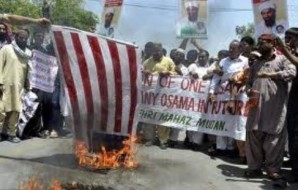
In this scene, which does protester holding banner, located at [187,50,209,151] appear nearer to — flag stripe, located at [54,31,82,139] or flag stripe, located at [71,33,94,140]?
flag stripe, located at [71,33,94,140]

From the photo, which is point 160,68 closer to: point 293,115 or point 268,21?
point 268,21

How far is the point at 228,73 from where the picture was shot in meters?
8.43

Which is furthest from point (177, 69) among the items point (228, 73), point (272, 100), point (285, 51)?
point (285, 51)

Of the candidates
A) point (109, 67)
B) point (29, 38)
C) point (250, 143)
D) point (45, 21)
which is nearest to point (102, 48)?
point (109, 67)

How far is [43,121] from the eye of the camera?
10.0 m

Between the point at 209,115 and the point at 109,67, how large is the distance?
2692 millimetres

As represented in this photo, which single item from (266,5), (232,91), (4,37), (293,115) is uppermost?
(266,5)

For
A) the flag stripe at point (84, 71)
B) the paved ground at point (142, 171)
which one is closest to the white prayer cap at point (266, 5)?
the paved ground at point (142, 171)

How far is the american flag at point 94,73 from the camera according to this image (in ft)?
21.7

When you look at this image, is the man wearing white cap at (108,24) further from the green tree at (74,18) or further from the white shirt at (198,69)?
the white shirt at (198,69)

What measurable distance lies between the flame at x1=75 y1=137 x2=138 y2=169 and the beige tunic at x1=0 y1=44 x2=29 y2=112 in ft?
8.66

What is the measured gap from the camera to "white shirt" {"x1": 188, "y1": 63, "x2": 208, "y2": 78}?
9.04 m

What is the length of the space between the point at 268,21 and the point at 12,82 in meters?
4.37

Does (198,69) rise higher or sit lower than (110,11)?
lower
